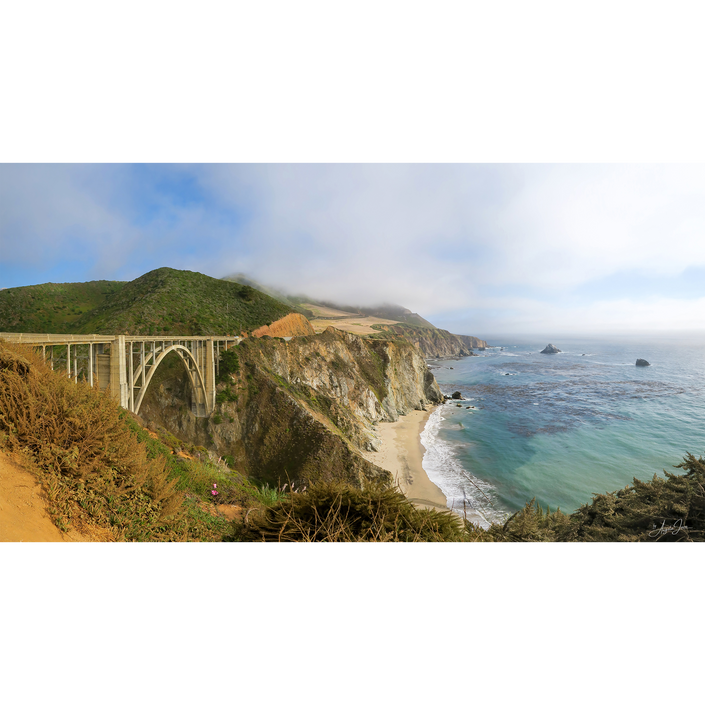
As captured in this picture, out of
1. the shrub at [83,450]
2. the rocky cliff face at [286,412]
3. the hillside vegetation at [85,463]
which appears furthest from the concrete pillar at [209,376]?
the shrub at [83,450]

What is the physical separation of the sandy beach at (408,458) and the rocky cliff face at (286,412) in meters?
1.13

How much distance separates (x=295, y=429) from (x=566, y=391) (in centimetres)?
3929

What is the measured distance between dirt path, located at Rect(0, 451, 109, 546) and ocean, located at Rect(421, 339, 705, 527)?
662 centimetres

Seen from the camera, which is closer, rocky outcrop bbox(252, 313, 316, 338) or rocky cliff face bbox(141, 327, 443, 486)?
rocky cliff face bbox(141, 327, 443, 486)

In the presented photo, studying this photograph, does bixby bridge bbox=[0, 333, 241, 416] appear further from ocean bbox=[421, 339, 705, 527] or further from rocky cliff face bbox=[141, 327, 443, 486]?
ocean bbox=[421, 339, 705, 527]

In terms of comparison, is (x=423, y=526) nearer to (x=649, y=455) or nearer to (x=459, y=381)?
(x=649, y=455)

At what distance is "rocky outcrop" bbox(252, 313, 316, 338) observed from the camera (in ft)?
71.2

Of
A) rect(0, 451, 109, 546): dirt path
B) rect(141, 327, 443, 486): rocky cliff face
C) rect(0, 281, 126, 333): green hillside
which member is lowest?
rect(141, 327, 443, 486): rocky cliff face

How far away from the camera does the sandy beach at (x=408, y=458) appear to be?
13.9 m

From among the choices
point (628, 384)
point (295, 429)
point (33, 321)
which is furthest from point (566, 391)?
point (33, 321)

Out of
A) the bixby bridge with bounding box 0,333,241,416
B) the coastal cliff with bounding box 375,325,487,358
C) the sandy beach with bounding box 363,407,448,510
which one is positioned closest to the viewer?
the bixby bridge with bounding box 0,333,241,416

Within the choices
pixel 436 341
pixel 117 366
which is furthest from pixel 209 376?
pixel 436 341

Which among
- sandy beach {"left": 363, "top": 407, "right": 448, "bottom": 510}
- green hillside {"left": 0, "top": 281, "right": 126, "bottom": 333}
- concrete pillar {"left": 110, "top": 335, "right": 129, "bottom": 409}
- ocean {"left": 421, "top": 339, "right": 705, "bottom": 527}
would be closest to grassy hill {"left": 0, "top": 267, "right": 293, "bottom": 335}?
green hillside {"left": 0, "top": 281, "right": 126, "bottom": 333}

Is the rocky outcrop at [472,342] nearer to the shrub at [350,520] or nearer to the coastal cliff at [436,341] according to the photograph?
the coastal cliff at [436,341]
